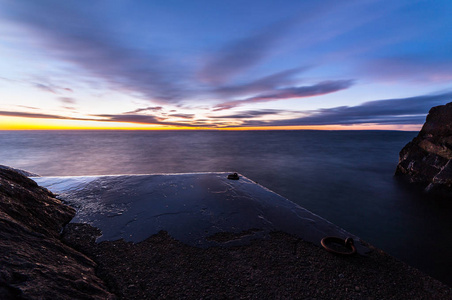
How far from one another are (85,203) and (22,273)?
4.64 meters

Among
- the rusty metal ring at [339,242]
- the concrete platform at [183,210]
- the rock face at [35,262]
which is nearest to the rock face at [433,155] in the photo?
the concrete platform at [183,210]

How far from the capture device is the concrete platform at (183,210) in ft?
17.0

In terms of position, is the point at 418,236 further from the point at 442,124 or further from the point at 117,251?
the point at 117,251

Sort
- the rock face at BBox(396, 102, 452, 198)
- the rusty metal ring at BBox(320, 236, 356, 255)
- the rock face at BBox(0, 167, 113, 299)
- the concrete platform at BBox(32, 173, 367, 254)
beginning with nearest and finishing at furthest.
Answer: the rock face at BBox(0, 167, 113, 299) → the rusty metal ring at BBox(320, 236, 356, 255) → the concrete platform at BBox(32, 173, 367, 254) → the rock face at BBox(396, 102, 452, 198)

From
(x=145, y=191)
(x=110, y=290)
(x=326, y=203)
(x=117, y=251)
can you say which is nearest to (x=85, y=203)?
(x=145, y=191)

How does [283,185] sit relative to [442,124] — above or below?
below

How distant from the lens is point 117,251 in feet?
14.0

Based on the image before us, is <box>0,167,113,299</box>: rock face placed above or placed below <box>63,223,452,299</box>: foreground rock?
above

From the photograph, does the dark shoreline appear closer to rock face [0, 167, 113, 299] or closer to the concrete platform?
rock face [0, 167, 113, 299]

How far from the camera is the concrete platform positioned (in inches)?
205

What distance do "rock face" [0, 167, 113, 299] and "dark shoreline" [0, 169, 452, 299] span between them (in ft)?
0.03

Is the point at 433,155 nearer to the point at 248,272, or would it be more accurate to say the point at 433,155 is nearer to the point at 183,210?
the point at 248,272

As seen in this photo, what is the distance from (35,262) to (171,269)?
208 cm

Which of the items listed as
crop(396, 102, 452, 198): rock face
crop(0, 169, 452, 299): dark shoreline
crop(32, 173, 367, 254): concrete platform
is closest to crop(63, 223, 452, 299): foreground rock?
crop(0, 169, 452, 299): dark shoreline
